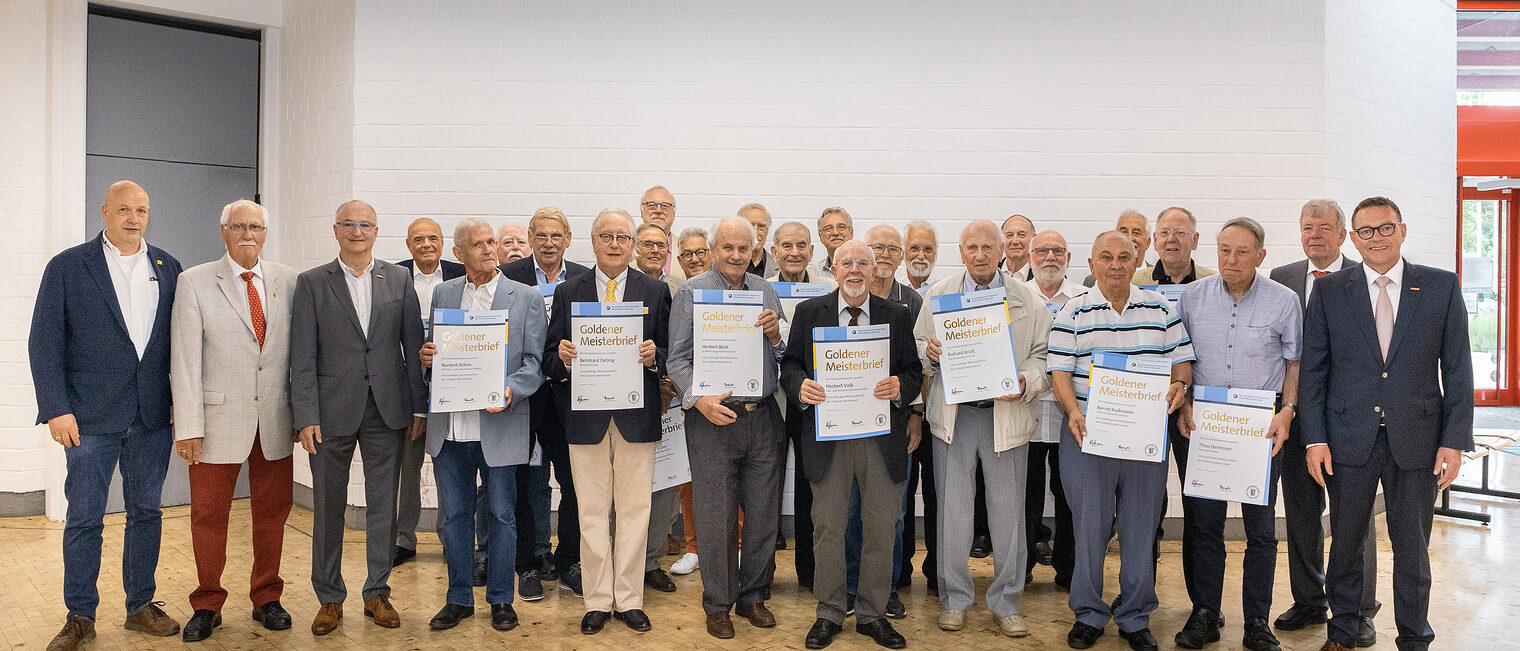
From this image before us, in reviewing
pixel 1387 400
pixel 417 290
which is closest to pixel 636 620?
pixel 417 290

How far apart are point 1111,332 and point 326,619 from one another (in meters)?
3.69

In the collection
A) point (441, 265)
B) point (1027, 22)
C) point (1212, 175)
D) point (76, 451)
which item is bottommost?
point (76, 451)

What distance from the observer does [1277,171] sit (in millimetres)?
6012

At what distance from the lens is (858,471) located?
3.94 metres

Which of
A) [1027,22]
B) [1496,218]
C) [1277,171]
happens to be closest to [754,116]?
[1027,22]

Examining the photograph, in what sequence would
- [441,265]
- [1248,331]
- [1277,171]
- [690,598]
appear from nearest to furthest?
[1248,331] < [690,598] < [441,265] < [1277,171]

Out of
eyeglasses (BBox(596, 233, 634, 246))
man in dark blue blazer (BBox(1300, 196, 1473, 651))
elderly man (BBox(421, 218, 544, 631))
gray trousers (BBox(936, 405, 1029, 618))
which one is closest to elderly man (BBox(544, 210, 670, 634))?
eyeglasses (BBox(596, 233, 634, 246))

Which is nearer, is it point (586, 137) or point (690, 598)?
point (690, 598)

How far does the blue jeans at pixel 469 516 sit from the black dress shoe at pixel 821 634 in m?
1.41

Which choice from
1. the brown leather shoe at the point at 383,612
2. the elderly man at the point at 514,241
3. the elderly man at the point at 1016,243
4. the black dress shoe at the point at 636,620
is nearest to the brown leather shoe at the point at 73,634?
the brown leather shoe at the point at 383,612

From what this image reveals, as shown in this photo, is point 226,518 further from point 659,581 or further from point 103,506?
point 659,581

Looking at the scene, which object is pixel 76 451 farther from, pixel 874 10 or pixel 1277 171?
pixel 1277 171

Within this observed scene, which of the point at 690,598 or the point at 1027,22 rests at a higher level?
the point at 1027,22

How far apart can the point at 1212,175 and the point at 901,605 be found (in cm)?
374
